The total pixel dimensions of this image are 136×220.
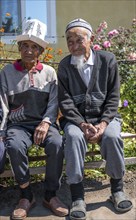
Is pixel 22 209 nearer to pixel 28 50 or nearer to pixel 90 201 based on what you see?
pixel 90 201

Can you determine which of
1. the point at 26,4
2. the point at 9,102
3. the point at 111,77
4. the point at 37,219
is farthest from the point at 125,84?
the point at 26,4

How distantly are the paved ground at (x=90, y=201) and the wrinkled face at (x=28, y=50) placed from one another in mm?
1324

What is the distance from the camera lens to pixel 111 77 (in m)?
3.56

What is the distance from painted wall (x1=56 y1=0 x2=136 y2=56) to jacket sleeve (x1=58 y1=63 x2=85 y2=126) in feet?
14.5

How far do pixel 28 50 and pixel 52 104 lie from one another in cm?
57

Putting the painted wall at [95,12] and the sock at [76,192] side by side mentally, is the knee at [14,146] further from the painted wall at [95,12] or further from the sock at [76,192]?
the painted wall at [95,12]

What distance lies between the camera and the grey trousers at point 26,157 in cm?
323

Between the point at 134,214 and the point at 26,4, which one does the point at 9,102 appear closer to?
the point at 134,214

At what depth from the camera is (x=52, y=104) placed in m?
3.62

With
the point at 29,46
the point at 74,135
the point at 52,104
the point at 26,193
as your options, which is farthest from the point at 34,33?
the point at 26,193

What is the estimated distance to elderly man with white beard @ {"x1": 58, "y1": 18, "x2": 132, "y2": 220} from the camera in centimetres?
325

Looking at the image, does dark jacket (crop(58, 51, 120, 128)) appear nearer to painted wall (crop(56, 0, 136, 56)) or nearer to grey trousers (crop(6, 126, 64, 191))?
grey trousers (crop(6, 126, 64, 191))

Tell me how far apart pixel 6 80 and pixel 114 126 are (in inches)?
44.6

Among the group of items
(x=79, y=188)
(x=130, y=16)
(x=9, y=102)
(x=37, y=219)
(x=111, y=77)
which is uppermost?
(x=130, y=16)
